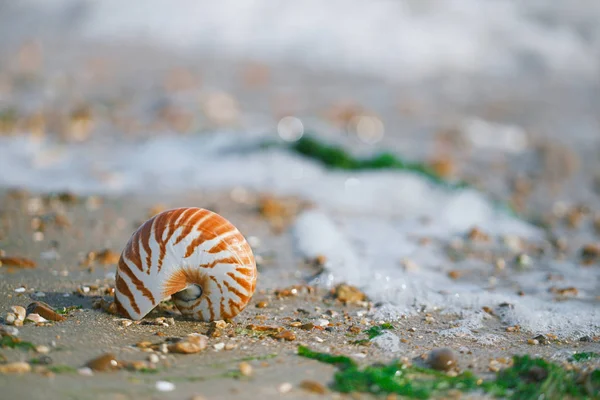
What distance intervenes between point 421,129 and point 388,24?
509 cm

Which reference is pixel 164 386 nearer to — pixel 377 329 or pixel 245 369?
pixel 245 369

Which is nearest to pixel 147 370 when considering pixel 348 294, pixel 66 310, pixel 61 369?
pixel 61 369

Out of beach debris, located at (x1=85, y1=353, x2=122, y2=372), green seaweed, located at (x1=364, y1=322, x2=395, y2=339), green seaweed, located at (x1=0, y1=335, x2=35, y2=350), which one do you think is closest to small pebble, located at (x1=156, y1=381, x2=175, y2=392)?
beach debris, located at (x1=85, y1=353, x2=122, y2=372)

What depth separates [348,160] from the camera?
24.2 ft

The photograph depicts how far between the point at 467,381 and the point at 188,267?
1.40m

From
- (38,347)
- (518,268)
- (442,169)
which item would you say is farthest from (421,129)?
(38,347)

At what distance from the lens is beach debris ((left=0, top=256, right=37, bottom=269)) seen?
13.8 feet

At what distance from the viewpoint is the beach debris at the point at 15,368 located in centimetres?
262

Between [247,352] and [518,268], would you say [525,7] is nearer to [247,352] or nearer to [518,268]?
[518,268]

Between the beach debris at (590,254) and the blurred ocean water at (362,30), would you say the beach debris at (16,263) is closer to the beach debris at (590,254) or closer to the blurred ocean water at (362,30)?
the beach debris at (590,254)

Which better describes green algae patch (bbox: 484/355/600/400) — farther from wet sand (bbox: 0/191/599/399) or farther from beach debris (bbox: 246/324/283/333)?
beach debris (bbox: 246/324/283/333)

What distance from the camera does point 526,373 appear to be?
2916 mm

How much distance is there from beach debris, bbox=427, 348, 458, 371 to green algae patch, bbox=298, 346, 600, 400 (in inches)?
1.3

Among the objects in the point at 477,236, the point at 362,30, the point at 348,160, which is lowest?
the point at 477,236
